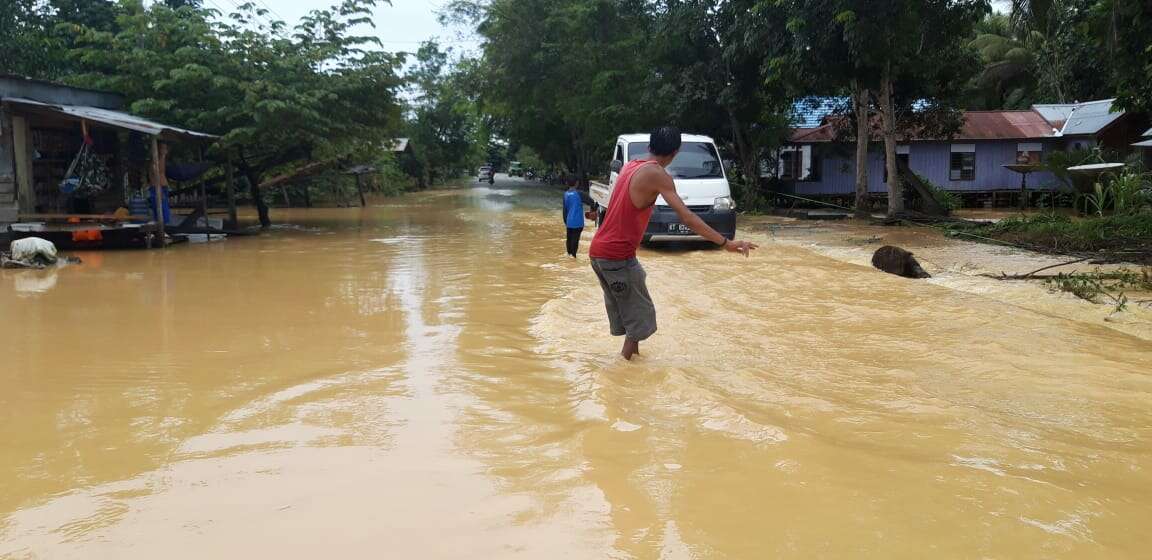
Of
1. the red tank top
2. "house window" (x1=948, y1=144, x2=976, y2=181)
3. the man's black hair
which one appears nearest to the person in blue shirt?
the red tank top

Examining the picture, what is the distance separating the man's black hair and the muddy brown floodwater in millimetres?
1448

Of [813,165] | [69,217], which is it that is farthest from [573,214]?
[813,165]

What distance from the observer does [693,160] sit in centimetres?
1490

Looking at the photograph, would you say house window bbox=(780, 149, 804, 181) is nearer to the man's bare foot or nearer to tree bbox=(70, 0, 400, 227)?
tree bbox=(70, 0, 400, 227)

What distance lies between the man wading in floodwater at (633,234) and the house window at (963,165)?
82.1 feet

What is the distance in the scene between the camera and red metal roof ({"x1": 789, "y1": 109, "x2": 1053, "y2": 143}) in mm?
26750

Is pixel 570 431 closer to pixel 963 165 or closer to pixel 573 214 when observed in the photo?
pixel 573 214

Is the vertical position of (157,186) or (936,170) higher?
(936,170)

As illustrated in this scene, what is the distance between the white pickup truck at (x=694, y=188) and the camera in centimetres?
1386

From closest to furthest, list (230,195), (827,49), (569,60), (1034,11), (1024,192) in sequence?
(1034,11)
(827,49)
(230,195)
(1024,192)
(569,60)

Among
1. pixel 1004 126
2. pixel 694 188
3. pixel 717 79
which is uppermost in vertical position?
pixel 717 79

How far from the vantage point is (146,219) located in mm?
15586

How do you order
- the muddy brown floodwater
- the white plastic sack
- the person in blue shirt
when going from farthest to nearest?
1. the person in blue shirt
2. the white plastic sack
3. the muddy brown floodwater

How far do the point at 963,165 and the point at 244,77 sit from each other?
2166 cm
